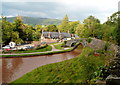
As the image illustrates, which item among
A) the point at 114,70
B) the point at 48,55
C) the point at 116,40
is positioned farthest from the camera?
the point at 48,55

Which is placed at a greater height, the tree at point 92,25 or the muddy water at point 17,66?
the tree at point 92,25

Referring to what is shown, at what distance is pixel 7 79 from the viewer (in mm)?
14078

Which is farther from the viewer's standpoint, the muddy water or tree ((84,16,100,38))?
tree ((84,16,100,38))

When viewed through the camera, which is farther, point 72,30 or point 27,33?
→ point 72,30

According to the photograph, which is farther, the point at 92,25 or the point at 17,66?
the point at 92,25

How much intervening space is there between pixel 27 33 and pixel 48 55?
84.1ft

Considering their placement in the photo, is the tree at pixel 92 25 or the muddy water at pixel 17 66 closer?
the muddy water at pixel 17 66

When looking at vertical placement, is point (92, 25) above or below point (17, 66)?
above

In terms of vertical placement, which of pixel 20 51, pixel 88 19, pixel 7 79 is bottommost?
pixel 7 79

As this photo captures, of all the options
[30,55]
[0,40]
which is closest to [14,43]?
[0,40]

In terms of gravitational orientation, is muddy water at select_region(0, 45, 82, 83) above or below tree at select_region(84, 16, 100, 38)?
below

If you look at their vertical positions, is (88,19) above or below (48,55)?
above

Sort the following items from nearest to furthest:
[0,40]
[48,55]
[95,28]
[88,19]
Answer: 1. [48,55]
2. [0,40]
3. [95,28]
4. [88,19]

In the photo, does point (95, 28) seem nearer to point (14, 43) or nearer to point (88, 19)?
point (88, 19)
